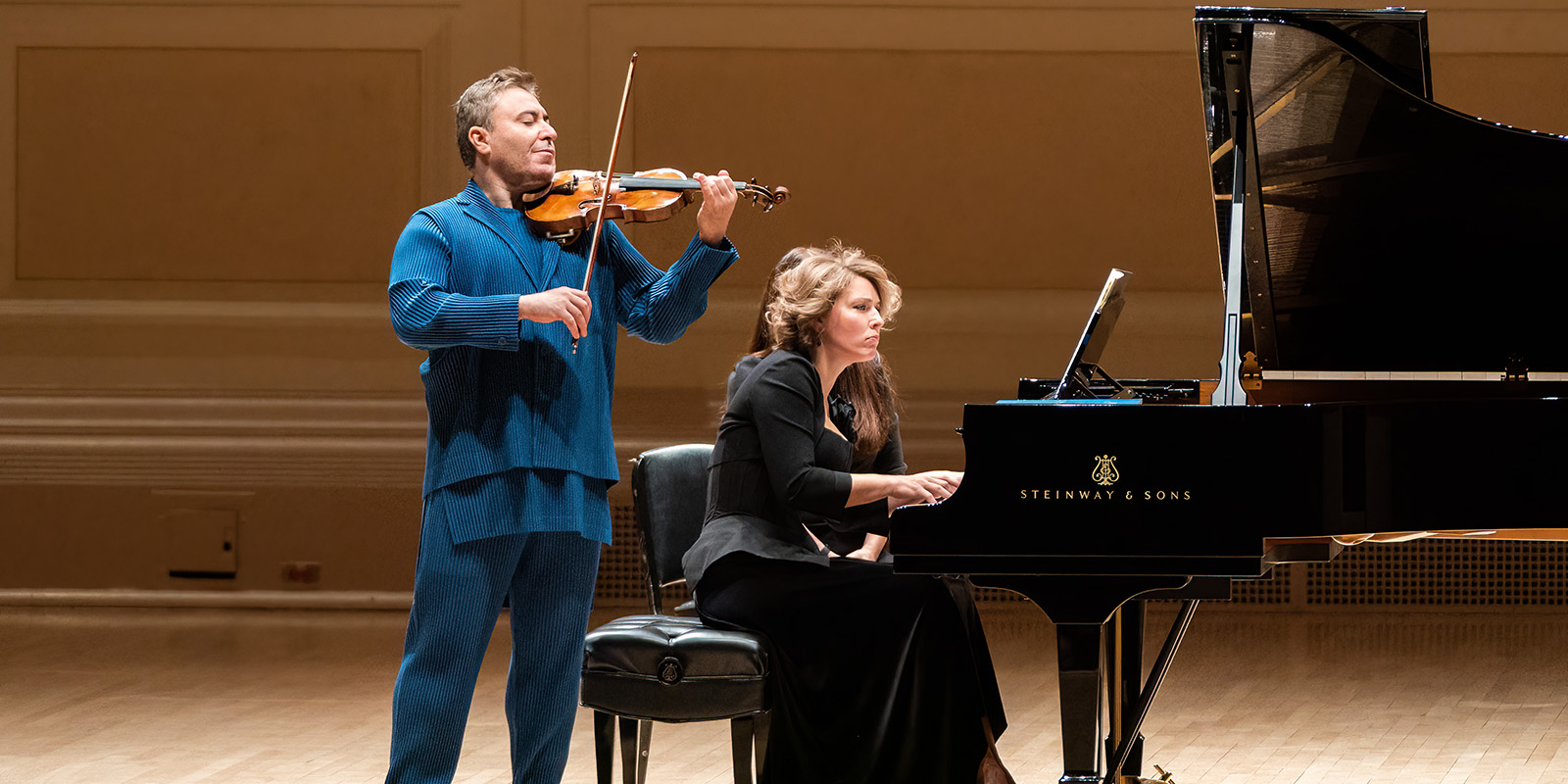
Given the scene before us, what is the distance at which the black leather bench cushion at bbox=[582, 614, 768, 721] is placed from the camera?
262cm

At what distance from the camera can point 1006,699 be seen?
4387 millimetres

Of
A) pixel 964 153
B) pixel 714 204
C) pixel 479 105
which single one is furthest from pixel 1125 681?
pixel 964 153

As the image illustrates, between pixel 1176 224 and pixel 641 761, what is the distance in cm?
347

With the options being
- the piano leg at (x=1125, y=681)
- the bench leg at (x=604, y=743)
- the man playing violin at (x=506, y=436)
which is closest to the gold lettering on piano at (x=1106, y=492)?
the piano leg at (x=1125, y=681)

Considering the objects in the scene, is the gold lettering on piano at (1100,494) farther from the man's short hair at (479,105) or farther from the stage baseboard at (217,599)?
the stage baseboard at (217,599)

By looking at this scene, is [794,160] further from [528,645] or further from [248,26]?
[528,645]

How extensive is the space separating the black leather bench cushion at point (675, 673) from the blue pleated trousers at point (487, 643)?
6 cm

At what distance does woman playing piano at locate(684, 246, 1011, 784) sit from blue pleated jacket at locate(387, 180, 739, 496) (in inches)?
11.1

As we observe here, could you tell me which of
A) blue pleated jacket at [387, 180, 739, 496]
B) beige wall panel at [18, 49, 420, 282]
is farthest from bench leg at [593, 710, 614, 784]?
beige wall panel at [18, 49, 420, 282]

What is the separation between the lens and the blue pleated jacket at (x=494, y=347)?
246cm

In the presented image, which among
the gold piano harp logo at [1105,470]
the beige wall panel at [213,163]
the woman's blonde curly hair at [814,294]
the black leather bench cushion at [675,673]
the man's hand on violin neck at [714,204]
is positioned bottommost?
the black leather bench cushion at [675,673]

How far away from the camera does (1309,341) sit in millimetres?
2592

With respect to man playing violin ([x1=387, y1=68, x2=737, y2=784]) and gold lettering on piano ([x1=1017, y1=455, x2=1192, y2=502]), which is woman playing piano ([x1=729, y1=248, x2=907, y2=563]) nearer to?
man playing violin ([x1=387, y1=68, x2=737, y2=784])

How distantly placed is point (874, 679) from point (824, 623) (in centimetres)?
12
